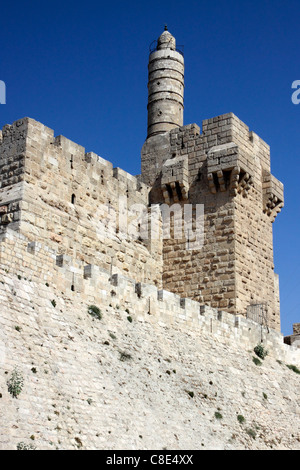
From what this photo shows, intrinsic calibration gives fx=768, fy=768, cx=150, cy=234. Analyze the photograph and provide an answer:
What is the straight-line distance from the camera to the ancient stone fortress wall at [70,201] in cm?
1429

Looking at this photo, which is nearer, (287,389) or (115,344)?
(115,344)

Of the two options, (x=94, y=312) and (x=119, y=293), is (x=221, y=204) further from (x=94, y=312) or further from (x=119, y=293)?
(x=94, y=312)

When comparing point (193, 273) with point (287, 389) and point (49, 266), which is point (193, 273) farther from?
point (49, 266)

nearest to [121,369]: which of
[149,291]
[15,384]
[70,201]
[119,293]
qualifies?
[119,293]

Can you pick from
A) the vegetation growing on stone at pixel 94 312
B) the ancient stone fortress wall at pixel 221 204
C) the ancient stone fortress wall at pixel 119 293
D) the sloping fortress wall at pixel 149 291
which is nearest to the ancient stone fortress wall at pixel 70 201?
the sloping fortress wall at pixel 149 291

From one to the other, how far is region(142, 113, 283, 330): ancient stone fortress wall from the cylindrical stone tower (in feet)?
3.66

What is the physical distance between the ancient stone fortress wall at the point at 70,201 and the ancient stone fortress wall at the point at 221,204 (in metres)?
0.83

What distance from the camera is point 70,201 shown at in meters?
15.5

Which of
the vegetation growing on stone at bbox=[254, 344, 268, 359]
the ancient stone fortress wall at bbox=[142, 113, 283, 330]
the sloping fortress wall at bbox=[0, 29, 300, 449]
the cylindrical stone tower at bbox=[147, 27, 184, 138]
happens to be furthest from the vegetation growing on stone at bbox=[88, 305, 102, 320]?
the cylindrical stone tower at bbox=[147, 27, 184, 138]

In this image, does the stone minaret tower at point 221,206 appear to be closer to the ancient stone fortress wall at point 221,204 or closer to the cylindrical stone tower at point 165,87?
the ancient stone fortress wall at point 221,204

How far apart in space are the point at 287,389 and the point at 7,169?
23.2 feet

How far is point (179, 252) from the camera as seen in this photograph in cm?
1788
